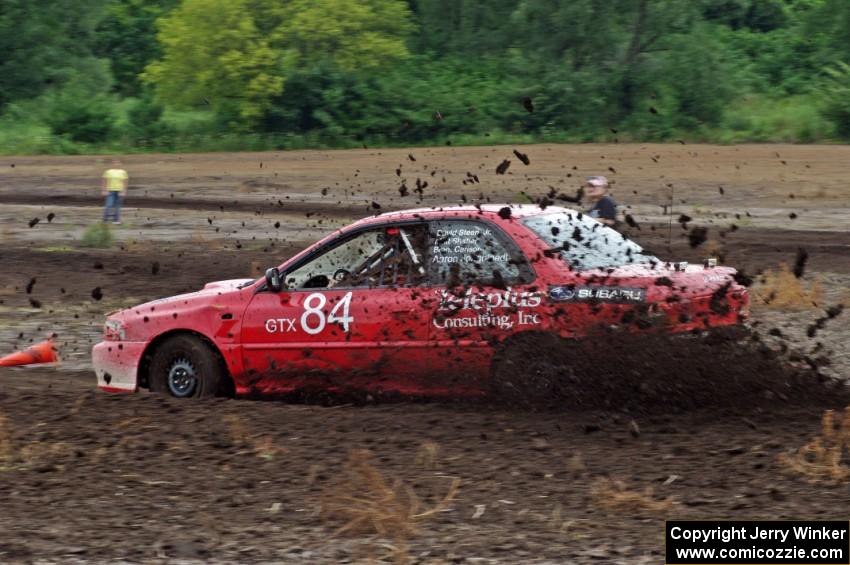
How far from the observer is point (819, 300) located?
48.1 ft

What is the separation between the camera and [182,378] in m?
9.69

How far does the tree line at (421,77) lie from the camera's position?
43.0 metres

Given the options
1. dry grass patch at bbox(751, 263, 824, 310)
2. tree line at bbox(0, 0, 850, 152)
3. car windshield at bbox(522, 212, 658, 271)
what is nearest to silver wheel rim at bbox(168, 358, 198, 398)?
car windshield at bbox(522, 212, 658, 271)

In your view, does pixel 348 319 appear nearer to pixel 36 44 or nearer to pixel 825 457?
pixel 825 457

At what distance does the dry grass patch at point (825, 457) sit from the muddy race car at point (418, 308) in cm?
140

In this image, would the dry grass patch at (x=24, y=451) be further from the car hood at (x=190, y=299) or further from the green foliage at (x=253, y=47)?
the green foliage at (x=253, y=47)

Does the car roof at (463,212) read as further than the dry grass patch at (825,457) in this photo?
Yes

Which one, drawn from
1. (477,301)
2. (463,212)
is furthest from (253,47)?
(477,301)

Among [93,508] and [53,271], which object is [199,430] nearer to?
[93,508]

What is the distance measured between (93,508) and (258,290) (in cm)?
298

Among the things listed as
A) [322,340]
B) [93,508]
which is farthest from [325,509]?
[322,340]

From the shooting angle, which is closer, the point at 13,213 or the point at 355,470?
the point at 355,470

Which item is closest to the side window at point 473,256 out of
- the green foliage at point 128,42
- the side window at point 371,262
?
the side window at point 371,262

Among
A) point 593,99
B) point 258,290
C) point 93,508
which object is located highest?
point 593,99
